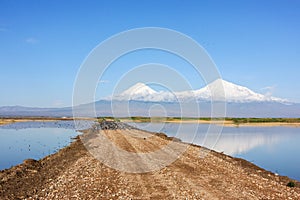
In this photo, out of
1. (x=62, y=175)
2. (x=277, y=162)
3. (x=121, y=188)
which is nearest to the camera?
(x=121, y=188)

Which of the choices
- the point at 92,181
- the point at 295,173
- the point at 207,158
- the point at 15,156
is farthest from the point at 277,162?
the point at 15,156

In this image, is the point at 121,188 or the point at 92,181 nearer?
the point at 121,188

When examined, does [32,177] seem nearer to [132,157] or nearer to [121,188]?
[121,188]

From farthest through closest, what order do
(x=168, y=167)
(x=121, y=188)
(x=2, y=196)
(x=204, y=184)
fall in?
(x=168, y=167) → (x=204, y=184) → (x=121, y=188) → (x=2, y=196)

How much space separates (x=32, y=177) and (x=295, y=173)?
19.6 metres

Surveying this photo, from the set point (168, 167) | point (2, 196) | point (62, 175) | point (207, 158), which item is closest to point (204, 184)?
point (168, 167)

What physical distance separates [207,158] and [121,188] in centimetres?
1347

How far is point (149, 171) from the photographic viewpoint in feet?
67.9

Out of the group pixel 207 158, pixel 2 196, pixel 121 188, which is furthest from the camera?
pixel 207 158

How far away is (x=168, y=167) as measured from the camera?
73.4 ft

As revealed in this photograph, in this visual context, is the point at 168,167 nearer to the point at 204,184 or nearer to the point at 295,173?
the point at 204,184

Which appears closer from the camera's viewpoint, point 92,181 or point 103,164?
point 92,181

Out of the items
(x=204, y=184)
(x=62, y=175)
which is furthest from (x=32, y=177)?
(x=204, y=184)

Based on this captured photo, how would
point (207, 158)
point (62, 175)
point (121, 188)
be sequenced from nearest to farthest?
point (121, 188), point (62, 175), point (207, 158)
